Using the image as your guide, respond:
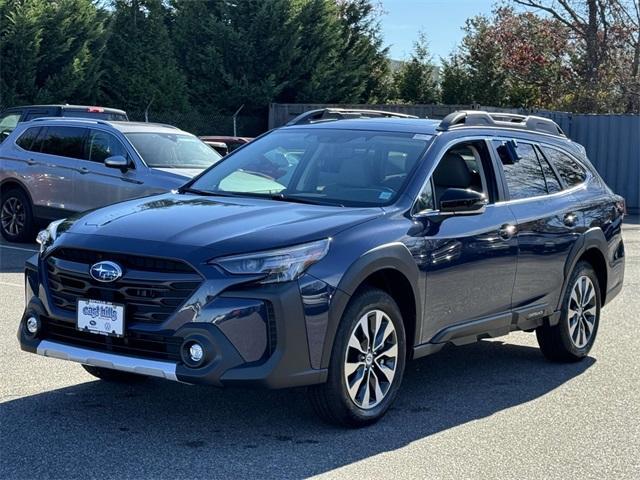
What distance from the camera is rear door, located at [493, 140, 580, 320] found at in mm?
7133

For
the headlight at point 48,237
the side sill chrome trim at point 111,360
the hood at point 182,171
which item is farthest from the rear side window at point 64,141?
the side sill chrome trim at point 111,360

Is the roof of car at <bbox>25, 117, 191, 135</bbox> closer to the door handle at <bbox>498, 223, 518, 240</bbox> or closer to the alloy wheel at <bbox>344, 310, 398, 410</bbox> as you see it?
the door handle at <bbox>498, 223, 518, 240</bbox>

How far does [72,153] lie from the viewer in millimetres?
14344

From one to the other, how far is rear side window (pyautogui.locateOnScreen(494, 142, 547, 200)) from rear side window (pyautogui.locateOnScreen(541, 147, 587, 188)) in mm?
262

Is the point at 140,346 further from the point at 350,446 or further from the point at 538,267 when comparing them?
the point at 538,267

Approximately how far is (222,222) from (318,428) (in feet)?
4.12

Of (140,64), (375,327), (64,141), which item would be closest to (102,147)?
(64,141)

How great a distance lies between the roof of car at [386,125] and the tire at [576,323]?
1656 mm

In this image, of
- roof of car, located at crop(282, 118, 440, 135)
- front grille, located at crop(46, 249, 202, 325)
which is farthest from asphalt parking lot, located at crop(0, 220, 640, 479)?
roof of car, located at crop(282, 118, 440, 135)

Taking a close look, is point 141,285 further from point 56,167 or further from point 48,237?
point 56,167

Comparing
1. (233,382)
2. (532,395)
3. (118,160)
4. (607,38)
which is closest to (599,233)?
(532,395)

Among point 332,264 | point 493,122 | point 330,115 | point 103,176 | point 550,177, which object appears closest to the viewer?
Result: point 332,264

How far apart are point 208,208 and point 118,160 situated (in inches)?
264

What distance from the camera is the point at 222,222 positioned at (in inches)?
225
